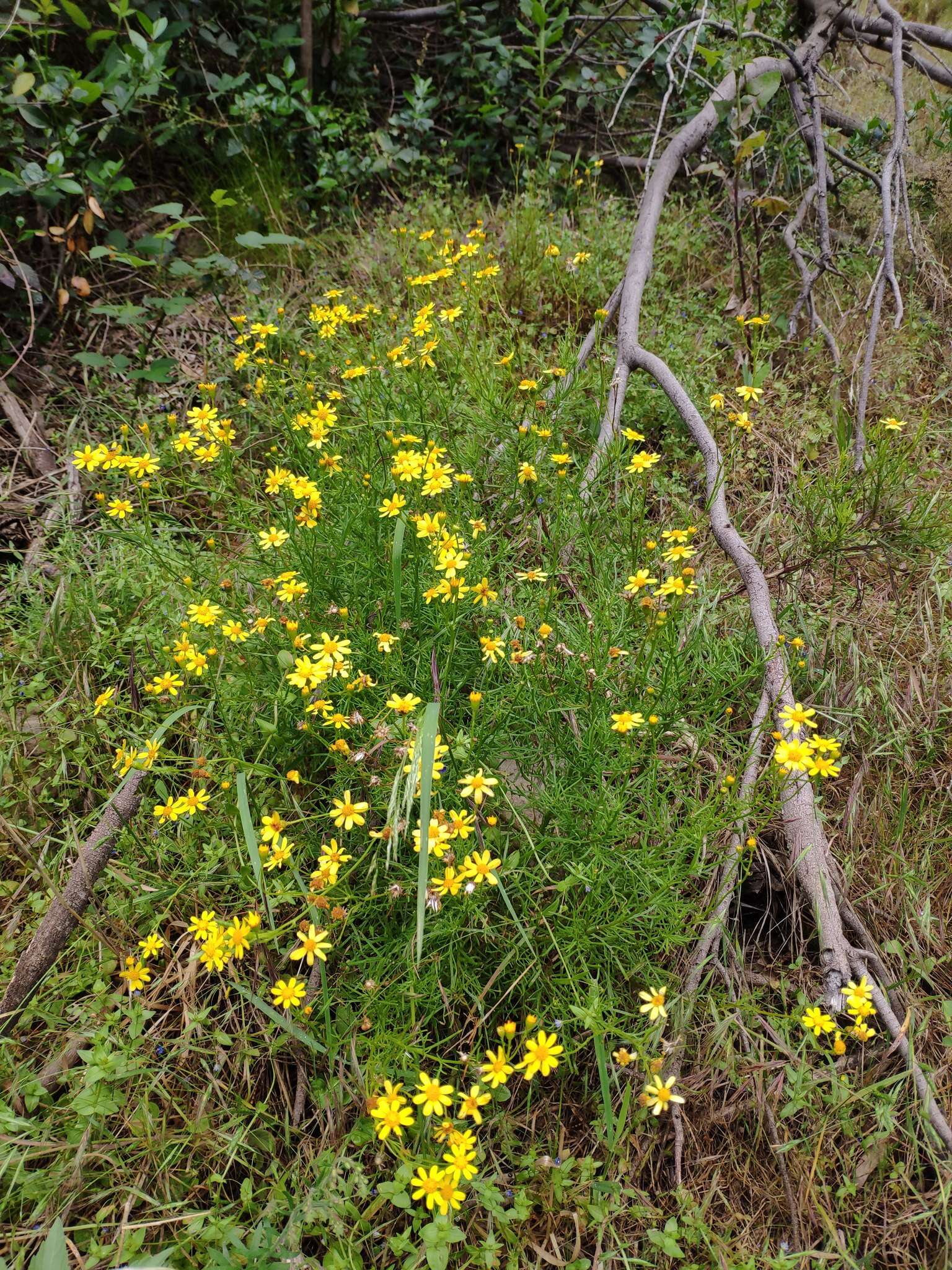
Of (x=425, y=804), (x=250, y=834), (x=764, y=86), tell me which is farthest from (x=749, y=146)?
(x=250, y=834)

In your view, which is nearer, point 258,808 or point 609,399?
point 258,808

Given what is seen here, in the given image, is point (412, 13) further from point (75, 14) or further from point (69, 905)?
point (69, 905)

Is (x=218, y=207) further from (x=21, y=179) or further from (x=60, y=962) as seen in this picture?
(x=60, y=962)

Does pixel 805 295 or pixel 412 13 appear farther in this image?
pixel 412 13

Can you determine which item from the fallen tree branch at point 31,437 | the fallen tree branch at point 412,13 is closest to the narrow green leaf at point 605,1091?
the fallen tree branch at point 31,437

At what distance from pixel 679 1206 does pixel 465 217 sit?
3671 mm

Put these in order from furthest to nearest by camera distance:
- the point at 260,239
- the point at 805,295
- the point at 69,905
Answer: the point at 260,239
the point at 805,295
the point at 69,905

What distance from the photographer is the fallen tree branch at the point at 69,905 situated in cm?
161

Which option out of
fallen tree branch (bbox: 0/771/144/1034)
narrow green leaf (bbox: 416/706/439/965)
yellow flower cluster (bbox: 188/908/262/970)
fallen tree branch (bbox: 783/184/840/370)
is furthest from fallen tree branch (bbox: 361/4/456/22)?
yellow flower cluster (bbox: 188/908/262/970)

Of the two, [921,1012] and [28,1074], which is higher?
[921,1012]

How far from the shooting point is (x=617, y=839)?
65.6 inches

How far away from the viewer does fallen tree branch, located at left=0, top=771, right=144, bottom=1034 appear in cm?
161

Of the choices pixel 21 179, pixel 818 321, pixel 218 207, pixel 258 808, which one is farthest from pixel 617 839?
pixel 218 207

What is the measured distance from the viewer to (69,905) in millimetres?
1661
